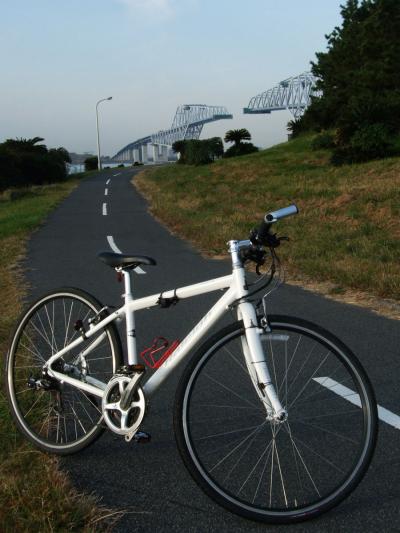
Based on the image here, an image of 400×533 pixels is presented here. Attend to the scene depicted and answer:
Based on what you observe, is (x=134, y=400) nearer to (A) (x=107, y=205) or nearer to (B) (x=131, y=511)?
(B) (x=131, y=511)

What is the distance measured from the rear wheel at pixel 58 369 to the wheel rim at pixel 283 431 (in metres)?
0.57

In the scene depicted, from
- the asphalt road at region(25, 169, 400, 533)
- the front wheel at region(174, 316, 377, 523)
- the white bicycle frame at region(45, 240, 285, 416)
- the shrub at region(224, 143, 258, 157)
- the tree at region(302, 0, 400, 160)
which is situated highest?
the tree at region(302, 0, 400, 160)

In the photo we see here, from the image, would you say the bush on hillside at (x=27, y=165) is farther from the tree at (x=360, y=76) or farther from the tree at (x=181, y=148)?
the tree at (x=360, y=76)

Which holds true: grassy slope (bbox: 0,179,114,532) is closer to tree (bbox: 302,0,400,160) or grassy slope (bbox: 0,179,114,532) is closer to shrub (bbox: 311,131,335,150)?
tree (bbox: 302,0,400,160)

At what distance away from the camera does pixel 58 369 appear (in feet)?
11.2

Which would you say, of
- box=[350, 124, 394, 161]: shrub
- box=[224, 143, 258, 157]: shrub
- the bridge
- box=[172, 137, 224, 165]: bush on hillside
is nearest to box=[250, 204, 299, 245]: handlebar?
box=[350, 124, 394, 161]: shrub

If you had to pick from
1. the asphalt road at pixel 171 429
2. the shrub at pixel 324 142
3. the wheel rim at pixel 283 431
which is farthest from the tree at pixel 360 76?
the wheel rim at pixel 283 431

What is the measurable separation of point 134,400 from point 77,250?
9757 millimetres

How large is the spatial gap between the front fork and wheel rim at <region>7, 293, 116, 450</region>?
2.95ft

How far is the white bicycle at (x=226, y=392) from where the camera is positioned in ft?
8.72

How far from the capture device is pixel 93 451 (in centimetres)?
339

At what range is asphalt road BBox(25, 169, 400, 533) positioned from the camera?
8.93ft

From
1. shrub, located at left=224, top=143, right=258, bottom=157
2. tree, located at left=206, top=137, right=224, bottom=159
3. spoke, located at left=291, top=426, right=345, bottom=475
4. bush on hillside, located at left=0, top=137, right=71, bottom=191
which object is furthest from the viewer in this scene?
shrub, located at left=224, top=143, right=258, bottom=157

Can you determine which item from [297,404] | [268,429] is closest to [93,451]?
[268,429]
